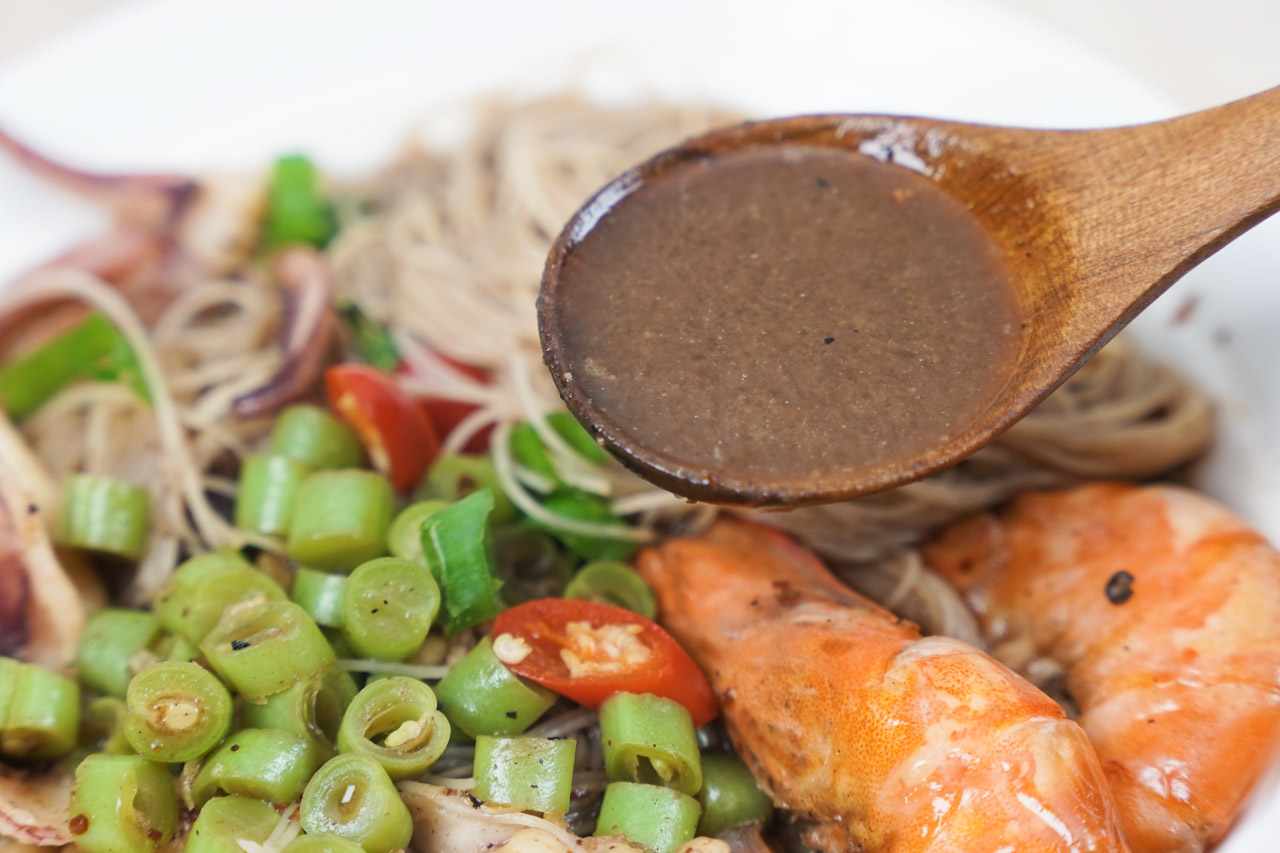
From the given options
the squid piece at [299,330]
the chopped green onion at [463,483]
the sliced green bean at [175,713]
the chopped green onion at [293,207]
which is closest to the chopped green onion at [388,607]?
the sliced green bean at [175,713]

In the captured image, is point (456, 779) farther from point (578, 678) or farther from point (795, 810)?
point (795, 810)

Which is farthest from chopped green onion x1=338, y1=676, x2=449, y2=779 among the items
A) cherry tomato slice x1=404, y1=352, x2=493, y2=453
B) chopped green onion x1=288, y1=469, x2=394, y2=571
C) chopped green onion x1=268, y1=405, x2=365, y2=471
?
cherry tomato slice x1=404, y1=352, x2=493, y2=453

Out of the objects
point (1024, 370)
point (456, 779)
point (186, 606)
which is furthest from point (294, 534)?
point (1024, 370)

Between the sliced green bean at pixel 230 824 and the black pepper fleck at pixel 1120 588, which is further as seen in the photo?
the black pepper fleck at pixel 1120 588

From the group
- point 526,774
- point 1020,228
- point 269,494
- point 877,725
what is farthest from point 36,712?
point 1020,228

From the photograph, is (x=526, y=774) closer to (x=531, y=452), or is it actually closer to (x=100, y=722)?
(x=531, y=452)

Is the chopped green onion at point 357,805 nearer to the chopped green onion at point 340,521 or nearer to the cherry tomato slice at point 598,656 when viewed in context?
the cherry tomato slice at point 598,656
